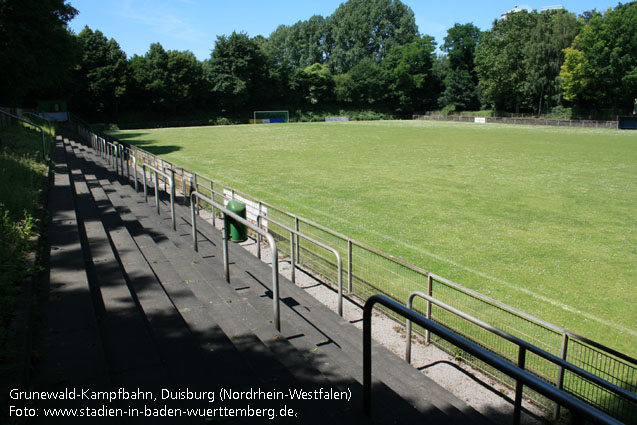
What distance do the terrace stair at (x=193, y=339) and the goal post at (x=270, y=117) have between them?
7127 centimetres

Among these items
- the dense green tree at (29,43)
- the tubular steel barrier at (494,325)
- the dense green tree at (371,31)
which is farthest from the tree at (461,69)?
the tubular steel barrier at (494,325)

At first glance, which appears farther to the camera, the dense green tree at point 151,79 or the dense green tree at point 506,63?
the dense green tree at point 506,63

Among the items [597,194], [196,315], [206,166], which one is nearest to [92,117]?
[206,166]

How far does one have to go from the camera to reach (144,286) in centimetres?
513

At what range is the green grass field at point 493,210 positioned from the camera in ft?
29.2

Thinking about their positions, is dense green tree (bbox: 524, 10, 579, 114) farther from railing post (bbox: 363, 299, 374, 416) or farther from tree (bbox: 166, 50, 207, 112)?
railing post (bbox: 363, 299, 374, 416)

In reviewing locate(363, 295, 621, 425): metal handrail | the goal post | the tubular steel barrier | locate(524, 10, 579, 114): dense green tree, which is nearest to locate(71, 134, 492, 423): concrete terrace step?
locate(363, 295, 621, 425): metal handrail

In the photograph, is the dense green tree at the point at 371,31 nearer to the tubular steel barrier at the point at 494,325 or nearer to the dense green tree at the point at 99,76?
the dense green tree at the point at 99,76

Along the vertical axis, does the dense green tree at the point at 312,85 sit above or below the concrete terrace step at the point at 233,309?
above

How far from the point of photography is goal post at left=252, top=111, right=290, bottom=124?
76.6 meters

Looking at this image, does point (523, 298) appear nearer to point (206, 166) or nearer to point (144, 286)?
point (144, 286)

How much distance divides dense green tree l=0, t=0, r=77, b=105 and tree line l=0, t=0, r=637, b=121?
2.88 meters

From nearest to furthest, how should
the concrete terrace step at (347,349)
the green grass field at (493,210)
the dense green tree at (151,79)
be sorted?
the concrete terrace step at (347,349)
the green grass field at (493,210)
the dense green tree at (151,79)

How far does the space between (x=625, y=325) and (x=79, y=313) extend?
824 centimetres
